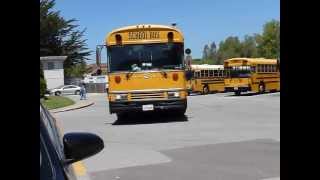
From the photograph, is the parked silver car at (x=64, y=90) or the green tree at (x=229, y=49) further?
the green tree at (x=229, y=49)

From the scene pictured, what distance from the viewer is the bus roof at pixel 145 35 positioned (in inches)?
699

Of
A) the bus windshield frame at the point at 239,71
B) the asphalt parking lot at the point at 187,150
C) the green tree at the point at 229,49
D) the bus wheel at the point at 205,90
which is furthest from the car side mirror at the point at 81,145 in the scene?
the green tree at the point at 229,49

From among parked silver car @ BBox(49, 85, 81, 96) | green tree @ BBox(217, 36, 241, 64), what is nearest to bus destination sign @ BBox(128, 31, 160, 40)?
parked silver car @ BBox(49, 85, 81, 96)

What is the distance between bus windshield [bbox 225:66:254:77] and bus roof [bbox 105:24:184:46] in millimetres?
23023

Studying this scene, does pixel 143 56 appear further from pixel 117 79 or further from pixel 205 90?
pixel 205 90

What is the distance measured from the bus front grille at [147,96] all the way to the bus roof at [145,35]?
Result: 156 centimetres

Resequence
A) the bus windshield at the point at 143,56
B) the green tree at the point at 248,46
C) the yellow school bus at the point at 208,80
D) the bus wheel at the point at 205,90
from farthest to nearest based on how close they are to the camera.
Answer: the green tree at the point at 248,46, the bus wheel at the point at 205,90, the yellow school bus at the point at 208,80, the bus windshield at the point at 143,56

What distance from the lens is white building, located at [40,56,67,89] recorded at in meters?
62.2

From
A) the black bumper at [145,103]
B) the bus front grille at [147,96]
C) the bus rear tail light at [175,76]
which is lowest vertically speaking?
the black bumper at [145,103]

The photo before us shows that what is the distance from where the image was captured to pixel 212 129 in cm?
1703

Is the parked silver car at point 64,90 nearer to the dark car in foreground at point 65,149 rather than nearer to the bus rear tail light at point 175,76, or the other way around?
the bus rear tail light at point 175,76

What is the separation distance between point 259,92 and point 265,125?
2494cm
